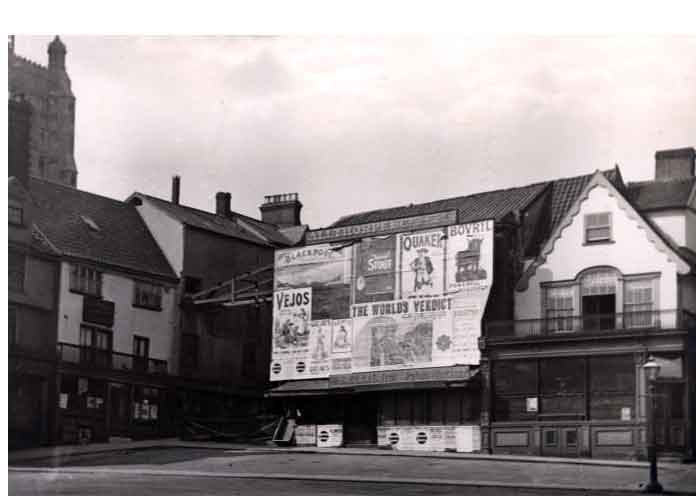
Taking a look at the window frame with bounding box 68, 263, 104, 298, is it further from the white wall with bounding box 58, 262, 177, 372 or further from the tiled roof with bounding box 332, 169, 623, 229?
the tiled roof with bounding box 332, 169, 623, 229

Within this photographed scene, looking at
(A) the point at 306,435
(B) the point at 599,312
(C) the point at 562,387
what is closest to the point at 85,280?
(A) the point at 306,435

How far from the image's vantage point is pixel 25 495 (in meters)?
29.0

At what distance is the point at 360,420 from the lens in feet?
131

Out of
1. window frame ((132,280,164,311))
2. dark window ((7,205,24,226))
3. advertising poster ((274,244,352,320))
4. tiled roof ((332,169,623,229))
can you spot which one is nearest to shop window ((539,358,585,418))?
tiled roof ((332,169,623,229))

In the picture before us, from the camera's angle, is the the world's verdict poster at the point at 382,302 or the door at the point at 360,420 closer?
the the world's verdict poster at the point at 382,302

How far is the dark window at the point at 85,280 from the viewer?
35.3 metres

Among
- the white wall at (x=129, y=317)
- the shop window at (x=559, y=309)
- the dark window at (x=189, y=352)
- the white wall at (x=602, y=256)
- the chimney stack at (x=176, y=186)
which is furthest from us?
the shop window at (x=559, y=309)

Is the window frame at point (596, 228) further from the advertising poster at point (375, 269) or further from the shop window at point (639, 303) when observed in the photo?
the advertising poster at point (375, 269)

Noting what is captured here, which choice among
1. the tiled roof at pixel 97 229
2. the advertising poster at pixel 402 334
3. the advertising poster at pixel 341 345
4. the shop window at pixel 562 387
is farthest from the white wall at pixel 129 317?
the shop window at pixel 562 387

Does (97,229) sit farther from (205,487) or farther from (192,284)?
(205,487)

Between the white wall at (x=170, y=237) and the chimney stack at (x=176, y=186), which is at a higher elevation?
the chimney stack at (x=176, y=186)

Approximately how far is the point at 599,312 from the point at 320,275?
7.57 metres

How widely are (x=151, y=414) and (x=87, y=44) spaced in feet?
37.9

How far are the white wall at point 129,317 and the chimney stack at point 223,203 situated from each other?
3.28 m
